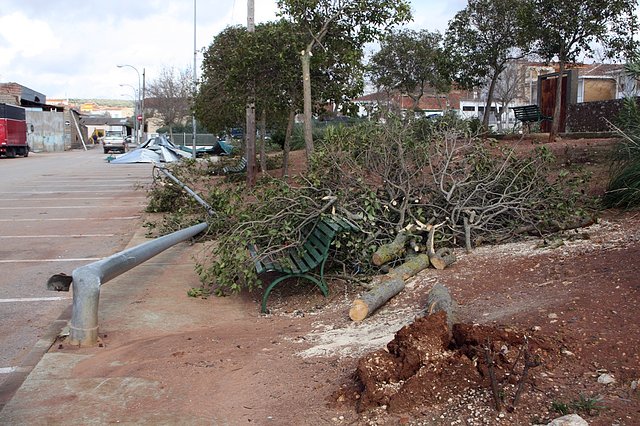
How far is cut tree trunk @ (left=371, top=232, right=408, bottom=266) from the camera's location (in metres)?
7.01

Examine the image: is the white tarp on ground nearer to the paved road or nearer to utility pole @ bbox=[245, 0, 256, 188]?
the paved road

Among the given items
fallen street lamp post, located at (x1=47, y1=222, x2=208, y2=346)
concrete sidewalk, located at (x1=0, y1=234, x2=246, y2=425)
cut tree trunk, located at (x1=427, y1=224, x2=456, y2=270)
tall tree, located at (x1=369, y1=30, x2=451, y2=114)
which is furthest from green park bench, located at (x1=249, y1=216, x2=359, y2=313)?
tall tree, located at (x1=369, y1=30, x2=451, y2=114)

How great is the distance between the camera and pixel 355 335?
5363mm

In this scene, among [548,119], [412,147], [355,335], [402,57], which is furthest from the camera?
[402,57]

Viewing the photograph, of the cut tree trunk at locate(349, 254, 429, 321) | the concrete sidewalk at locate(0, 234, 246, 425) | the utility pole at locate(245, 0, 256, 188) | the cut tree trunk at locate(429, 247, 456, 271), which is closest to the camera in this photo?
the concrete sidewalk at locate(0, 234, 246, 425)

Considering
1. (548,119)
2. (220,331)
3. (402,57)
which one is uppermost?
(402,57)

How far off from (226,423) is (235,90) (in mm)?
11150

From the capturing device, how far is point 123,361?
5195mm

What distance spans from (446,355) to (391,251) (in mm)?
3144

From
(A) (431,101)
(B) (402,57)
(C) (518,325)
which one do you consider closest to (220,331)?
(C) (518,325)

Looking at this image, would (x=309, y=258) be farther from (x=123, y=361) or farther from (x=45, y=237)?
(x=45, y=237)

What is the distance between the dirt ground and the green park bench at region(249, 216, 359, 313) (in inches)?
14.1

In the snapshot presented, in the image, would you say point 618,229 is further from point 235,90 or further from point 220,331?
point 235,90

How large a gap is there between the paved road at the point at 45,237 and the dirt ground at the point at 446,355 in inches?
59.0
